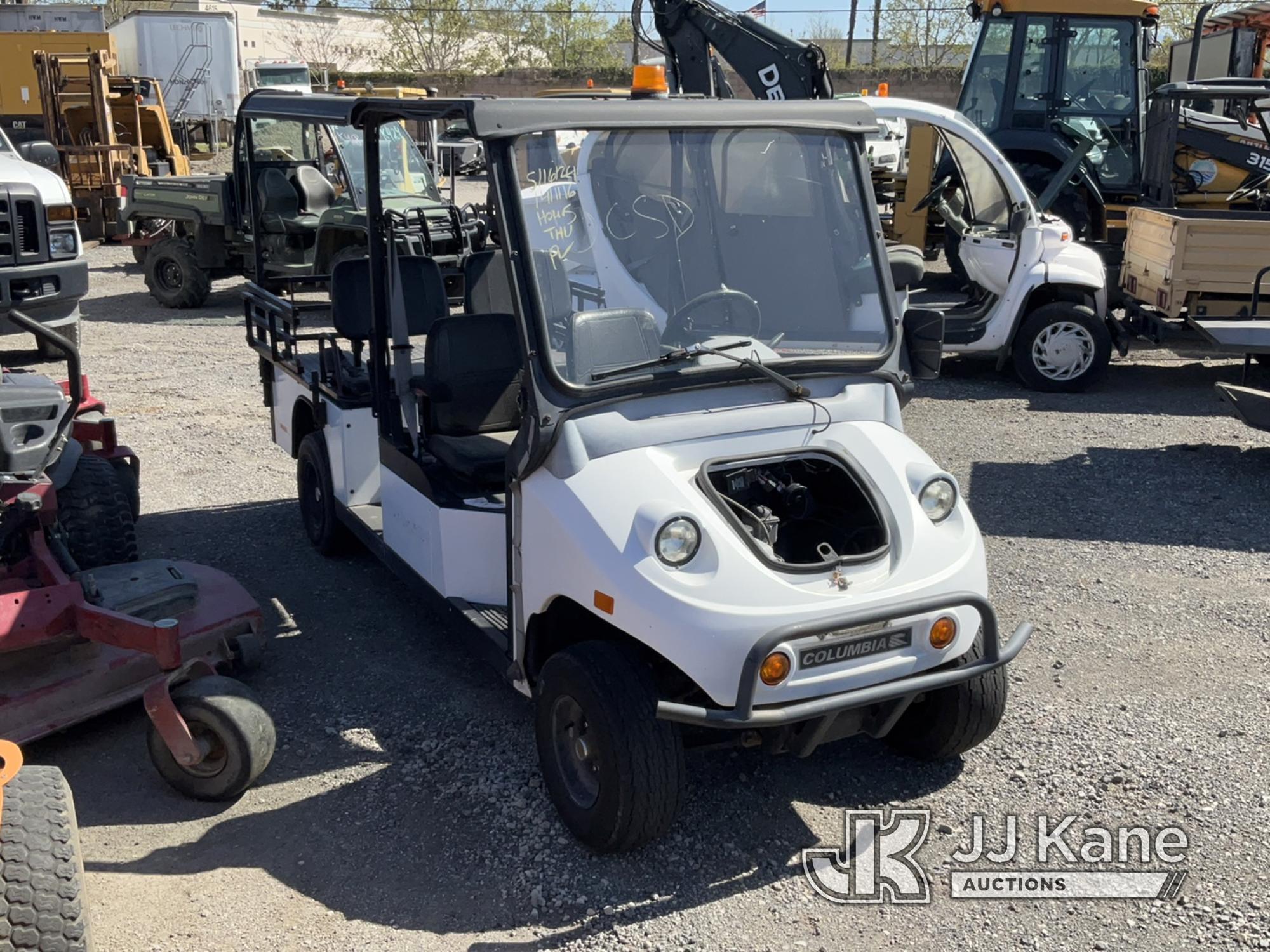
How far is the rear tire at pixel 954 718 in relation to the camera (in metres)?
3.79

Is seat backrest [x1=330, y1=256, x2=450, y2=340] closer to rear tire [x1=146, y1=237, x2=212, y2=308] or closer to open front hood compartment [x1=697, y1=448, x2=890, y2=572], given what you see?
open front hood compartment [x1=697, y1=448, x2=890, y2=572]

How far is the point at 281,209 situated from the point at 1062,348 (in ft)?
25.9

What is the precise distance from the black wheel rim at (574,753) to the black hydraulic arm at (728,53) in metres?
4.51

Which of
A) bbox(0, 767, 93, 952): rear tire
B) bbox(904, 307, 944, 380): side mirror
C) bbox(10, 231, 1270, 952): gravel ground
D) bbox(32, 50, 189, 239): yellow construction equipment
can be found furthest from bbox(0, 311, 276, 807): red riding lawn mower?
bbox(32, 50, 189, 239): yellow construction equipment

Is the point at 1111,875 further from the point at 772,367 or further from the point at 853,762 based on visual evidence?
the point at 772,367

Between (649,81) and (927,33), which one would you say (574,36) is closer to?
(927,33)

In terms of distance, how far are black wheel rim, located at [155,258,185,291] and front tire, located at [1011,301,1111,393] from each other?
899 centimetres

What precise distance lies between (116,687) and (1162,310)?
8.00 meters

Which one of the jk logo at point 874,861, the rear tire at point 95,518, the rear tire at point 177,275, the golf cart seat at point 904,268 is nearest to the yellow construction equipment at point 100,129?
the rear tire at point 177,275

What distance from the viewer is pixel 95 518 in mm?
5051

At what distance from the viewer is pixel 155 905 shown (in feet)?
11.1

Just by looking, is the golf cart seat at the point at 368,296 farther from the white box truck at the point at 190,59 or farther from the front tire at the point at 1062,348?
the white box truck at the point at 190,59

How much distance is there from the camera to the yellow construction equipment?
747 inches

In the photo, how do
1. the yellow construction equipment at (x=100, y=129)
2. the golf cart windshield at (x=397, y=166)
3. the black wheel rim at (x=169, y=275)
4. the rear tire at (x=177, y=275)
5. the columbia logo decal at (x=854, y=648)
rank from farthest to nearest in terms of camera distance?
the yellow construction equipment at (x=100, y=129)
the black wheel rim at (x=169, y=275)
the rear tire at (x=177, y=275)
the golf cart windshield at (x=397, y=166)
the columbia logo decal at (x=854, y=648)
